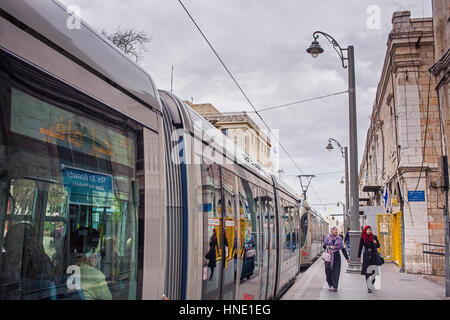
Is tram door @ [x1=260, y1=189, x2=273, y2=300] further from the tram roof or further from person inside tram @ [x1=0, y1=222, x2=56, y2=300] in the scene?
person inside tram @ [x1=0, y1=222, x2=56, y2=300]

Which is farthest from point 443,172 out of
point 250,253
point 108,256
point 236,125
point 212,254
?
point 236,125

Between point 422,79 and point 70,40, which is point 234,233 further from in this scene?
point 422,79

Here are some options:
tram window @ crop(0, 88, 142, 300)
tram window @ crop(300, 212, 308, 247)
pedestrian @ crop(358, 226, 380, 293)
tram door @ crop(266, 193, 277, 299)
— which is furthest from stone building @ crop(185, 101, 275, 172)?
tram window @ crop(0, 88, 142, 300)

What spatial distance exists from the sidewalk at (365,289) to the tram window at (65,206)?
8405mm

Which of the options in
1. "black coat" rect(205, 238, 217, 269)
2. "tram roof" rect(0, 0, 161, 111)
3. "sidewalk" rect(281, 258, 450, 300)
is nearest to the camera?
"tram roof" rect(0, 0, 161, 111)

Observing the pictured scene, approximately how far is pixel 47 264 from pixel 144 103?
5.58 feet

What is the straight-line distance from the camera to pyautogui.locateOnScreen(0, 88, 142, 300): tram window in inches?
88.3

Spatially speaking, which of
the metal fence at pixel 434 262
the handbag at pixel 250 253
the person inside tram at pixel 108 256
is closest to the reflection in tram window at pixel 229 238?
the handbag at pixel 250 253

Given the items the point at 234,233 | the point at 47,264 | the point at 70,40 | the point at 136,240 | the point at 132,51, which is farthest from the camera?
the point at 132,51

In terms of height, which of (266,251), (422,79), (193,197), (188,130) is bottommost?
(266,251)

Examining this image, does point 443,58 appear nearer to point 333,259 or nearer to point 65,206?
point 333,259

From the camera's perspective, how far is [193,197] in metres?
4.32

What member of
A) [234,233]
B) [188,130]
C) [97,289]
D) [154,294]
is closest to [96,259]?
[97,289]

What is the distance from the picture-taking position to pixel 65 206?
2576 mm
